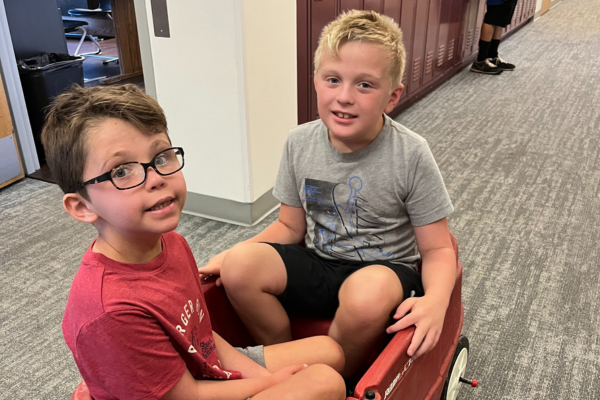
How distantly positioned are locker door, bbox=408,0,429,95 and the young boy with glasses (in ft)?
8.81

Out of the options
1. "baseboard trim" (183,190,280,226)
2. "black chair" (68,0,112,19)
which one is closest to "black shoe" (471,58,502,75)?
"baseboard trim" (183,190,280,226)

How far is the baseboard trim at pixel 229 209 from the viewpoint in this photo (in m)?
1.98

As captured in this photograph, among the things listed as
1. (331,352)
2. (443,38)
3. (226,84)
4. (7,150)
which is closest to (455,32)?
(443,38)

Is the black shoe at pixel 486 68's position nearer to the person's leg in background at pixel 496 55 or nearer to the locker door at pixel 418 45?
the person's leg in background at pixel 496 55

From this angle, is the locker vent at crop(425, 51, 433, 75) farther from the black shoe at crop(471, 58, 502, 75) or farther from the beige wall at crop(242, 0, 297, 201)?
the beige wall at crop(242, 0, 297, 201)

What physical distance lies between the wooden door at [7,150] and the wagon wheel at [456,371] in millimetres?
2039

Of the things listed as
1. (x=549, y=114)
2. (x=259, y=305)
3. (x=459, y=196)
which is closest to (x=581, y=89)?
(x=549, y=114)

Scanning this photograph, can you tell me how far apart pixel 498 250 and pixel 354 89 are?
3.51 ft

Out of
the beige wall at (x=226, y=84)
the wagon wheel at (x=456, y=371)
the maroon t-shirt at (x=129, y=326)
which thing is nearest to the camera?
the maroon t-shirt at (x=129, y=326)

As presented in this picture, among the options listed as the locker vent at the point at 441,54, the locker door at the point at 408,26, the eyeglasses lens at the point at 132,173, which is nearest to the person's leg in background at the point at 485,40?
the locker vent at the point at 441,54

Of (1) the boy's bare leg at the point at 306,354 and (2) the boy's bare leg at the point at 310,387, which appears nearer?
(2) the boy's bare leg at the point at 310,387

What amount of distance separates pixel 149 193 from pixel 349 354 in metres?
0.52

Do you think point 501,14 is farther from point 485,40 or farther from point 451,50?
point 451,50

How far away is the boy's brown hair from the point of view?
0.69m
